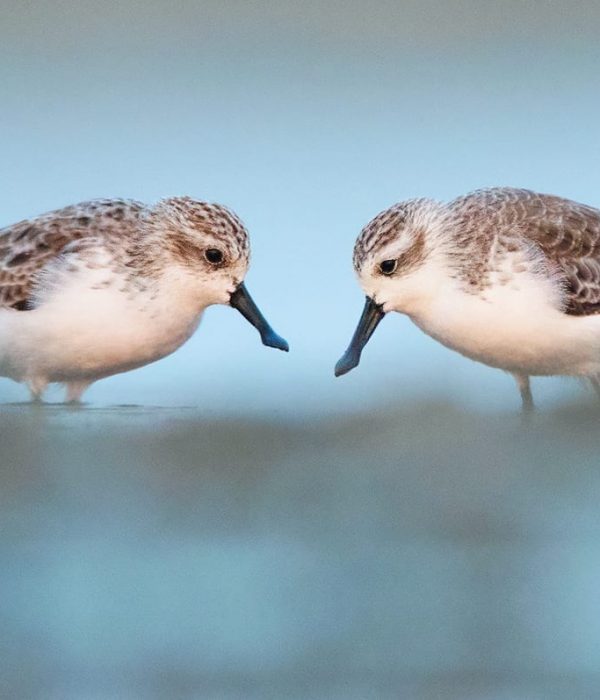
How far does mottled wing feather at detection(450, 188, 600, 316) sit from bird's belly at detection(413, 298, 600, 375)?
0.11 metres

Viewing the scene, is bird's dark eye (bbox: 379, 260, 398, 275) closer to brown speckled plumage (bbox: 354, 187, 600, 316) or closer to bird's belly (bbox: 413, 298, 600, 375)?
brown speckled plumage (bbox: 354, 187, 600, 316)

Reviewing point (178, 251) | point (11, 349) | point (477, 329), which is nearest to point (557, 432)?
point (477, 329)

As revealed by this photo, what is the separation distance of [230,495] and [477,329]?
1157 mm

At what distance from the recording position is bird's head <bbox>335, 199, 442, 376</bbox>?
284 centimetres

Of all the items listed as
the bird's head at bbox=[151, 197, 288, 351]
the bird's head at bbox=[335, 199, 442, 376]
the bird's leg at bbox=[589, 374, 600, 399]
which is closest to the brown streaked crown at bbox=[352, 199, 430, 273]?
the bird's head at bbox=[335, 199, 442, 376]

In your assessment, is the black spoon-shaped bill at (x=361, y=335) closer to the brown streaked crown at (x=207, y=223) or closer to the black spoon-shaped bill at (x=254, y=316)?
the black spoon-shaped bill at (x=254, y=316)

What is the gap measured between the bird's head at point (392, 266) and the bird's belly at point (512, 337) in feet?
0.22

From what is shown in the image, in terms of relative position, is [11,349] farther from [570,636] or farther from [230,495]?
[570,636]

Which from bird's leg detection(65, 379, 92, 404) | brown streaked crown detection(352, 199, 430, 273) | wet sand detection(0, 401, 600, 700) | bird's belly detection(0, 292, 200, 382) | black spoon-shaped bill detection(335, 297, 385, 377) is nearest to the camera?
wet sand detection(0, 401, 600, 700)

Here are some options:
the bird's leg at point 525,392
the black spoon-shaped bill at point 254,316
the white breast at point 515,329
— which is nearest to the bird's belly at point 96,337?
the black spoon-shaped bill at point 254,316

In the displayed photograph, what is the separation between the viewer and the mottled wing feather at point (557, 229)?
9.62ft

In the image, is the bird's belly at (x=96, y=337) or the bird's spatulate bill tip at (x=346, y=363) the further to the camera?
the bird's belly at (x=96, y=337)

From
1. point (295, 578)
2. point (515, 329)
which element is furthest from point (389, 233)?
point (295, 578)

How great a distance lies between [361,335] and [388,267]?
0.63ft
